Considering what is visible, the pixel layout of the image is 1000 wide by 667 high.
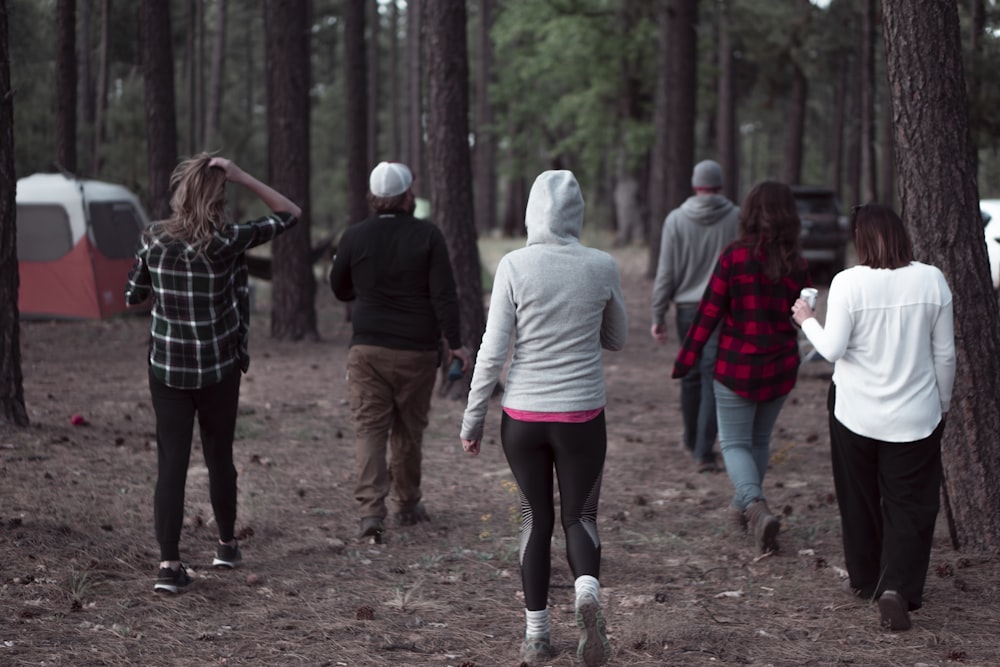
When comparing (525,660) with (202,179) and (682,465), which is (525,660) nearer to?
(202,179)

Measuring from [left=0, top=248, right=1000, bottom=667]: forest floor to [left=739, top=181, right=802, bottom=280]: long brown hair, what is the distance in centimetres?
160

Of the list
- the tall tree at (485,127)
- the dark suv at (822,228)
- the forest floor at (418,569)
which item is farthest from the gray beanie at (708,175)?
the tall tree at (485,127)

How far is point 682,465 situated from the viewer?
29.3ft

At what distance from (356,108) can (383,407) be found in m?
12.7

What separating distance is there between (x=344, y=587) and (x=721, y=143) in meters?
23.4

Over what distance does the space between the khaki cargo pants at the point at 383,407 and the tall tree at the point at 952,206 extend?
275 centimetres

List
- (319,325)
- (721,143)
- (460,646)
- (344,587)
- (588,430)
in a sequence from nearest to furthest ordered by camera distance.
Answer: (588,430) < (460,646) < (344,587) < (319,325) < (721,143)

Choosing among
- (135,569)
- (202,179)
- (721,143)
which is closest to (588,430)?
(202,179)

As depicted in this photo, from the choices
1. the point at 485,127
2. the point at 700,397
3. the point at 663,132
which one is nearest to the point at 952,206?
the point at 700,397

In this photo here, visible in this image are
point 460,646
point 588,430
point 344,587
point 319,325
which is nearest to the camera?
point 588,430

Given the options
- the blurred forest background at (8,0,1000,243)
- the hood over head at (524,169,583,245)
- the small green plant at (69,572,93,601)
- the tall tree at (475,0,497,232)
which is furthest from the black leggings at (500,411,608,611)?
the tall tree at (475,0,497,232)

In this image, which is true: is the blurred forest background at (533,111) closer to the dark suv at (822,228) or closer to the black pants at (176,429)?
the dark suv at (822,228)

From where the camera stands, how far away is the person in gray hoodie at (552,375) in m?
4.61

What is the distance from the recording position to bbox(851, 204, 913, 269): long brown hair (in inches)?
198
